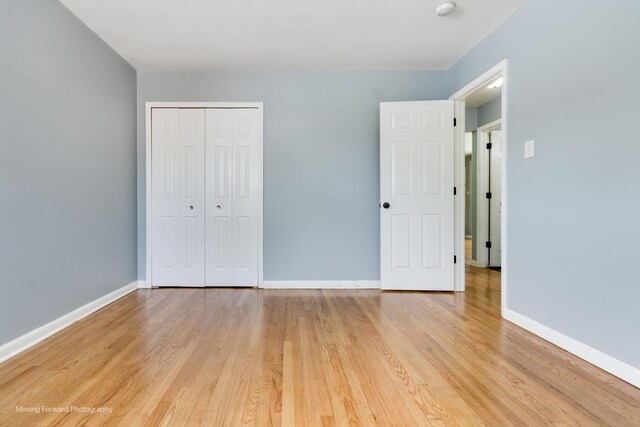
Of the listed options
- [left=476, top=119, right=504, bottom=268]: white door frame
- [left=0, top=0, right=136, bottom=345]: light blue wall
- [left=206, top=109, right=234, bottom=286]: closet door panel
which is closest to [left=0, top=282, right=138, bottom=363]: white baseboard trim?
[left=0, top=0, right=136, bottom=345]: light blue wall

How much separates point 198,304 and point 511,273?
2.80 meters

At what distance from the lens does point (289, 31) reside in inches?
112

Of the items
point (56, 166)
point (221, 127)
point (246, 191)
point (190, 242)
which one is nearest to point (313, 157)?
point (246, 191)

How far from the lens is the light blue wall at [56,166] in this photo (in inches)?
79.4

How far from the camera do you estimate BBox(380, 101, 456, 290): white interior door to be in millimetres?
3463

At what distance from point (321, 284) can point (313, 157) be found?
4.80 ft

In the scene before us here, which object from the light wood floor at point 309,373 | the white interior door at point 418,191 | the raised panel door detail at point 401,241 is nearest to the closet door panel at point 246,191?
the light wood floor at point 309,373

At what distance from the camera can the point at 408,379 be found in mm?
1704

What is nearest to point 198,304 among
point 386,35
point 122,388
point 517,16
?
point 122,388

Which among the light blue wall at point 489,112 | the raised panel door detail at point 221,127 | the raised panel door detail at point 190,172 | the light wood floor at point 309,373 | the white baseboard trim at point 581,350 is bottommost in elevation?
the light wood floor at point 309,373

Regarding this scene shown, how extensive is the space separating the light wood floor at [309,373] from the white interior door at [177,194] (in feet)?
2.95

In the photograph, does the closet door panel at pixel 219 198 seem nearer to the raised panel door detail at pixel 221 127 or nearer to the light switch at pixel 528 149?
the raised panel door detail at pixel 221 127

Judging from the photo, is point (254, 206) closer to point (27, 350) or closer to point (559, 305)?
point (27, 350)

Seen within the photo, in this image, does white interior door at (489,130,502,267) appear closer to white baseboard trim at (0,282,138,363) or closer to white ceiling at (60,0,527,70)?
white ceiling at (60,0,527,70)
